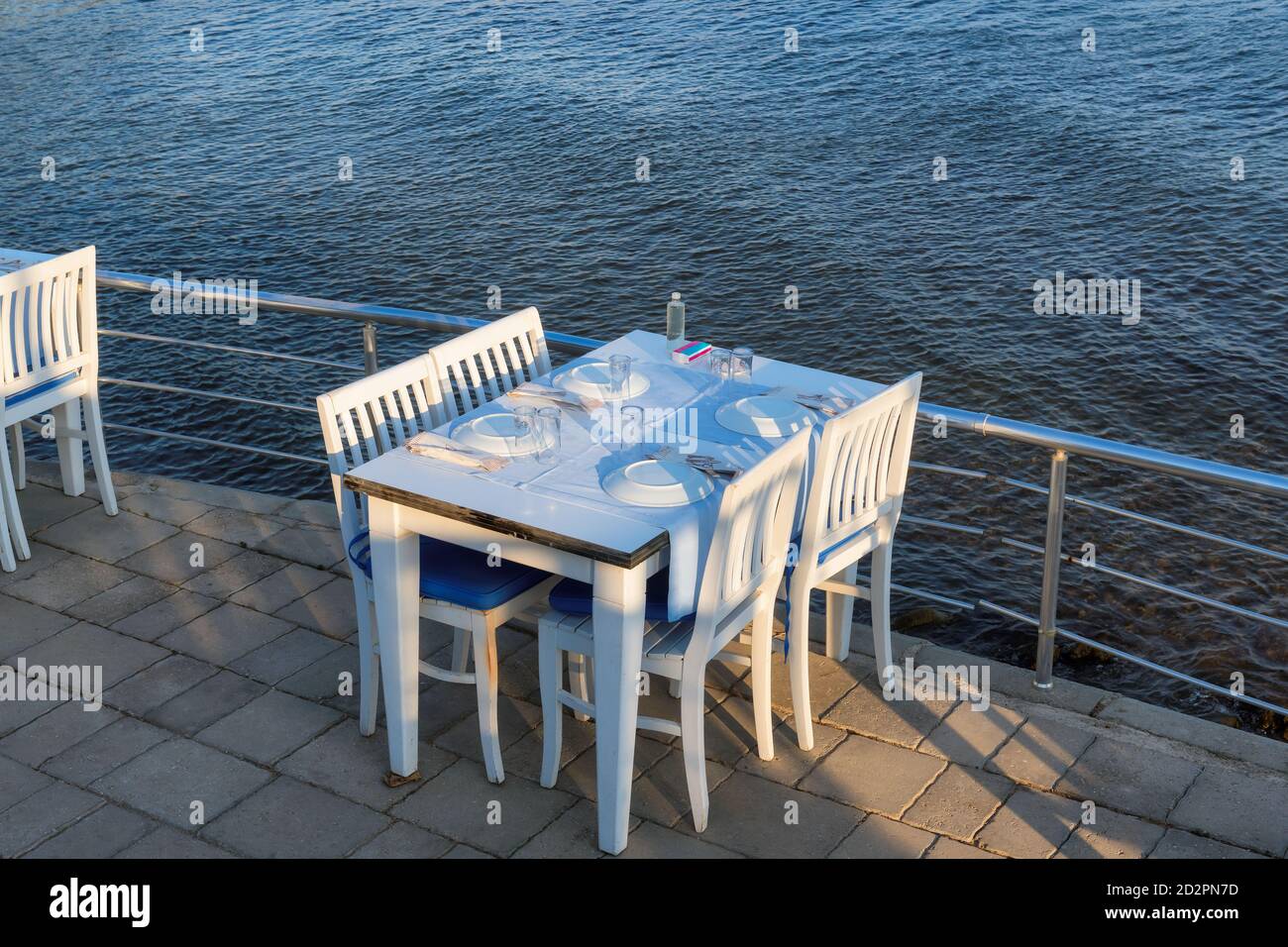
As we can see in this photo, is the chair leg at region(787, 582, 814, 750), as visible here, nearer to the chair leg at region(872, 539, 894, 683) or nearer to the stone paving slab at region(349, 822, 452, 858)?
the chair leg at region(872, 539, 894, 683)

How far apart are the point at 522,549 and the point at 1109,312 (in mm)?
Answer: 9516

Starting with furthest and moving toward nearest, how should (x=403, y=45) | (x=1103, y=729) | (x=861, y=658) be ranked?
1. (x=403, y=45)
2. (x=861, y=658)
3. (x=1103, y=729)

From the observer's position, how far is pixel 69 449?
17.9ft

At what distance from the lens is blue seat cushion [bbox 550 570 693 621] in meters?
3.57

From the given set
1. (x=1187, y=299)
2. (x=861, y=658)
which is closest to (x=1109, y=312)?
(x=1187, y=299)

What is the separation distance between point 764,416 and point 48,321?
2866mm

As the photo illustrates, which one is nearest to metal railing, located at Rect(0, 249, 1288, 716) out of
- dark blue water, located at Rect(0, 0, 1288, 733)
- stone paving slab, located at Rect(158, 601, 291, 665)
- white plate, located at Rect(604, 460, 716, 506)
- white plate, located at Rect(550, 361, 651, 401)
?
white plate, located at Rect(550, 361, 651, 401)

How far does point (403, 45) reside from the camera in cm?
2008

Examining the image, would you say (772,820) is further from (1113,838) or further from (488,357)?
(488,357)

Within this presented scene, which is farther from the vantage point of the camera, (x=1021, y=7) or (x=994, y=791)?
(x=1021, y=7)

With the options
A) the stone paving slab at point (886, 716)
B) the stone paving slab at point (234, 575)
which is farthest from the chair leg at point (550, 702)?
the stone paving slab at point (234, 575)

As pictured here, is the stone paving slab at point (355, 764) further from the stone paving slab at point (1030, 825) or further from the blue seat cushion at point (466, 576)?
the stone paving slab at point (1030, 825)
